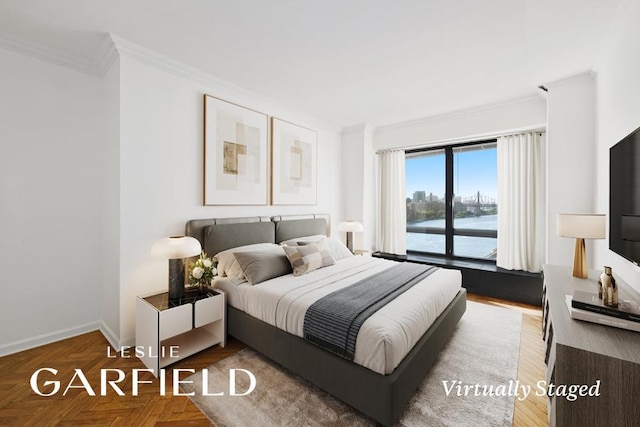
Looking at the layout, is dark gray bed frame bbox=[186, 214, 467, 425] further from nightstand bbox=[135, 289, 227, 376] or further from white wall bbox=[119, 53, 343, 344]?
white wall bbox=[119, 53, 343, 344]

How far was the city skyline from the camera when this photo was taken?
4.19 metres

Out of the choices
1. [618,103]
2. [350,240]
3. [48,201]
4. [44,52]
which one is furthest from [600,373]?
[44,52]

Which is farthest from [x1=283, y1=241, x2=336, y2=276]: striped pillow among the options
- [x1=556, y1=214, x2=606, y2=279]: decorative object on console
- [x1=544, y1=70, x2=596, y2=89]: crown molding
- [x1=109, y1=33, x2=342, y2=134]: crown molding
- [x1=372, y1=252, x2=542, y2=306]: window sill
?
[x1=544, y1=70, x2=596, y2=89]: crown molding

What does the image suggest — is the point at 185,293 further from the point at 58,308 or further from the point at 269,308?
the point at 58,308

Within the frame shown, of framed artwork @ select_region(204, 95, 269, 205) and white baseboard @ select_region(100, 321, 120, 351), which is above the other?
framed artwork @ select_region(204, 95, 269, 205)

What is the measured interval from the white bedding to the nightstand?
0.22m

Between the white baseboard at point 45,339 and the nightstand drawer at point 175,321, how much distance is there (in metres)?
1.37

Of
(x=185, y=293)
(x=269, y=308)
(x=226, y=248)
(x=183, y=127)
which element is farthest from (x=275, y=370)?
(x=183, y=127)

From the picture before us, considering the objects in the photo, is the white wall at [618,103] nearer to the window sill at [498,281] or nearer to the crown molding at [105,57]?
the window sill at [498,281]

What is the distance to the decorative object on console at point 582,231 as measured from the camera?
6.94 feet

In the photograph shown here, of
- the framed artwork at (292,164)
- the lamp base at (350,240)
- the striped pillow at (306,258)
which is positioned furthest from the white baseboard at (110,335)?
the lamp base at (350,240)

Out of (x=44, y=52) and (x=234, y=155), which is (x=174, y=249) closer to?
(x=234, y=155)

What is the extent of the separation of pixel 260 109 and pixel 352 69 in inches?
51.9

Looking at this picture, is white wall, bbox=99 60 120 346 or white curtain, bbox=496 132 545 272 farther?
white curtain, bbox=496 132 545 272
